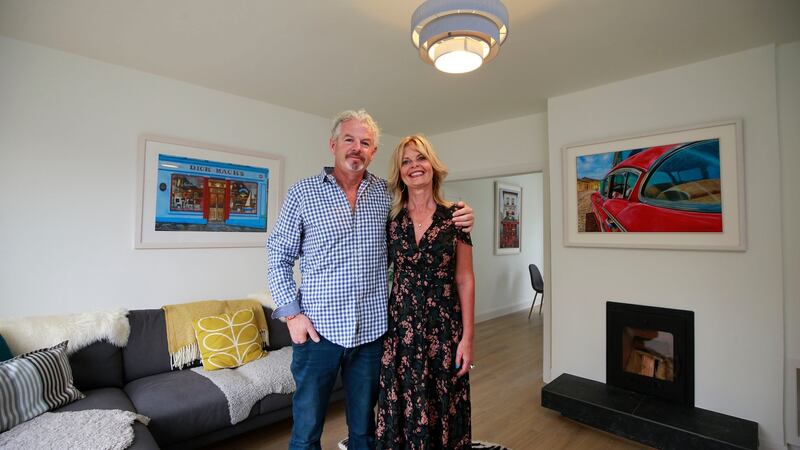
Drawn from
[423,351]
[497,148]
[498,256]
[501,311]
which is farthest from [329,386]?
[501,311]

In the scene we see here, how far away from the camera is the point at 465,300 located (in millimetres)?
1481

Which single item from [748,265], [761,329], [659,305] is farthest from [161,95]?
[761,329]

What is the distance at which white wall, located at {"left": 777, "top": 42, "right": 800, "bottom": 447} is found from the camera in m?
2.30

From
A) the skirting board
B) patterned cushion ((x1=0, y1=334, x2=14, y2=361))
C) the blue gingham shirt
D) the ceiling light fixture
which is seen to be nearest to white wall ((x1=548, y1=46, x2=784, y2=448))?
the skirting board

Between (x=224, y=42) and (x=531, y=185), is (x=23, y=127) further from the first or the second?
(x=531, y=185)

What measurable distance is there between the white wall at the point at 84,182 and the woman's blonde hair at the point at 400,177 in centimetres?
216

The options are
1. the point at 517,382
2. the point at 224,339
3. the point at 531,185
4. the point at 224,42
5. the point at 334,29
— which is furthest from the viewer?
the point at 531,185

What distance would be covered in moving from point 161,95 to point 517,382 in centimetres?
366

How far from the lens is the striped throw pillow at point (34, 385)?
1.63 meters

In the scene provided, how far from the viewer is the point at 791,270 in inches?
91.0

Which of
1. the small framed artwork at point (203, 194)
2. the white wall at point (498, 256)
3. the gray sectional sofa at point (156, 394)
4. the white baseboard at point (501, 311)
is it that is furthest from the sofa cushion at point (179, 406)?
the white baseboard at point (501, 311)

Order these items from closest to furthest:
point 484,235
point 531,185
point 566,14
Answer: point 566,14, point 484,235, point 531,185

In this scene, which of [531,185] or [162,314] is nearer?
[162,314]

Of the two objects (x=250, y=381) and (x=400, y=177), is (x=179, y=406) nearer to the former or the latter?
(x=250, y=381)
